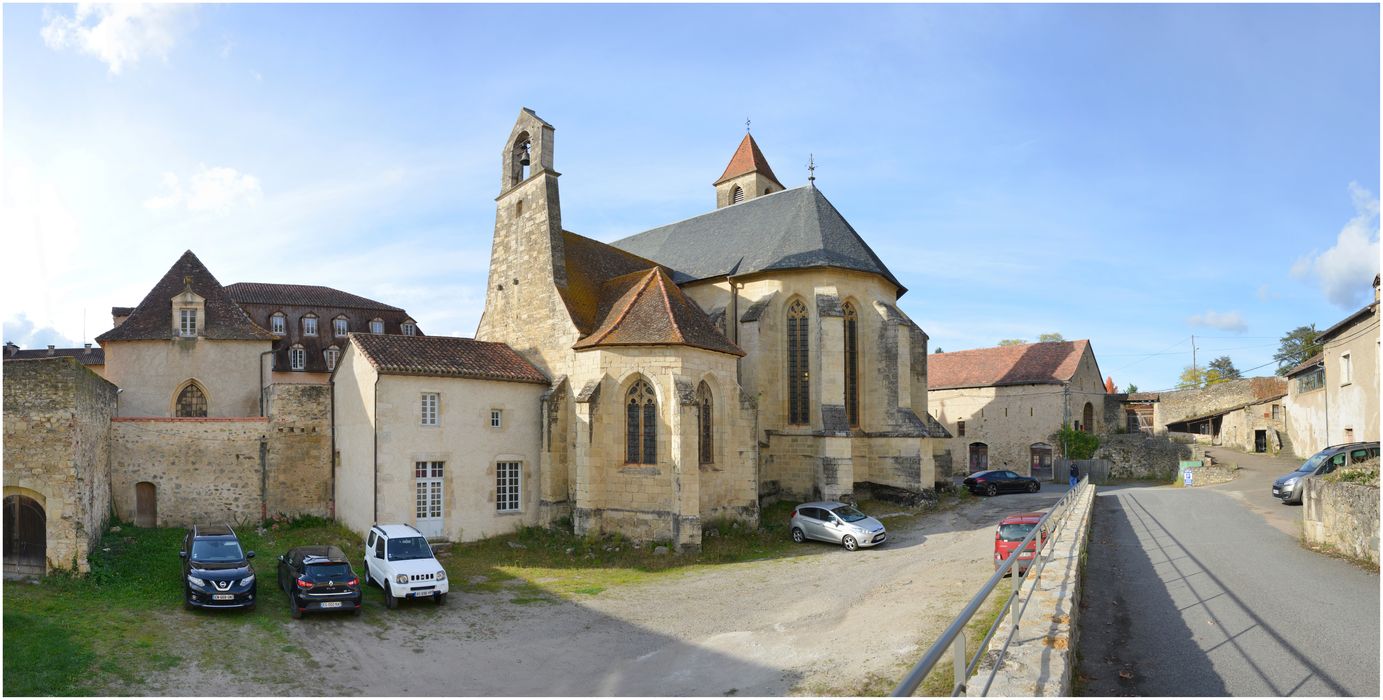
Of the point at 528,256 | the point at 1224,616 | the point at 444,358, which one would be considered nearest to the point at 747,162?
the point at 528,256

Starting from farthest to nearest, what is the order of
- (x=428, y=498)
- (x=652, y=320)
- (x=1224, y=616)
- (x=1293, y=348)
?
(x=1293, y=348)
(x=652, y=320)
(x=428, y=498)
(x=1224, y=616)

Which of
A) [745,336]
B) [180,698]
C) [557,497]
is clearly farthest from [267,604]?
[745,336]

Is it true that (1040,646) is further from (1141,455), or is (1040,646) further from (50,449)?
(1141,455)

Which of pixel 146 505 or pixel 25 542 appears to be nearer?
pixel 25 542

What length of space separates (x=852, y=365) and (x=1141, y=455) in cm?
2197

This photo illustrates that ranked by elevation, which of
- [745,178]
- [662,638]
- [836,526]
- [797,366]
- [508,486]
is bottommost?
[662,638]

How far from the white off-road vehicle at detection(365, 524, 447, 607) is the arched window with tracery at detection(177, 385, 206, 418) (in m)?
13.4

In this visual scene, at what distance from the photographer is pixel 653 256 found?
116 ft

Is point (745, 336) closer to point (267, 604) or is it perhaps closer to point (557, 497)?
point (557, 497)

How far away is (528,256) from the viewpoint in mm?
27219


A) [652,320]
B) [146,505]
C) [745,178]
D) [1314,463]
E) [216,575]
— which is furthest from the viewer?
[745,178]

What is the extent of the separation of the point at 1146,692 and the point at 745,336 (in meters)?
22.5

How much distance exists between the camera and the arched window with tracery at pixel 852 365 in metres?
30.4

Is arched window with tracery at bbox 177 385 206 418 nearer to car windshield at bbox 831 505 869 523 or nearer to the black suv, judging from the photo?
the black suv
